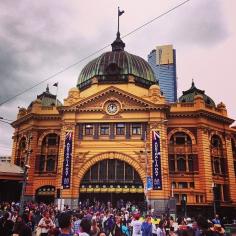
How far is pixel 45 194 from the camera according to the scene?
5125 cm

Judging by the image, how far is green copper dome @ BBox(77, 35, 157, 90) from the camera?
5578cm

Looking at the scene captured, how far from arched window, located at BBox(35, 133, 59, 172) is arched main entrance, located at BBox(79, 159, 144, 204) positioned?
295 inches

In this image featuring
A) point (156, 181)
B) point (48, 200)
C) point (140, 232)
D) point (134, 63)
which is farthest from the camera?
point (134, 63)

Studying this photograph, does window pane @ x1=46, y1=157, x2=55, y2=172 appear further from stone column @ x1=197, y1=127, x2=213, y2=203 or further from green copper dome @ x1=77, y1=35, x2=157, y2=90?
stone column @ x1=197, y1=127, x2=213, y2=203

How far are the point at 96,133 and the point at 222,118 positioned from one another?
2050cm

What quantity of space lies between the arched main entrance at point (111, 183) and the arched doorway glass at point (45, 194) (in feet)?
20.1

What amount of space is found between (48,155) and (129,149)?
1402 cm

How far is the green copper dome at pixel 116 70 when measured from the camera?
183ft

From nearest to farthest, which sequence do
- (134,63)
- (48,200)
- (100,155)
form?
(100,155) < (48,200) < (134,63)

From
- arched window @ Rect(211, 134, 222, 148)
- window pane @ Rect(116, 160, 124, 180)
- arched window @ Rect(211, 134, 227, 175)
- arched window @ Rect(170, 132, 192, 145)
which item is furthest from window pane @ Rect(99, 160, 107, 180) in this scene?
arched window @ Rect(211, 134, 222, 148)

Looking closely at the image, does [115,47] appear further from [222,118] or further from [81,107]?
[222,118]

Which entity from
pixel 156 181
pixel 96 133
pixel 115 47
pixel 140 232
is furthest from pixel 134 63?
pixel 140 232

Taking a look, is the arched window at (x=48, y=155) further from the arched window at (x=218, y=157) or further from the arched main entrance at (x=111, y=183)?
A: the arched window at (x=218, y=157)

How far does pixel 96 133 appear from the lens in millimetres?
49781
